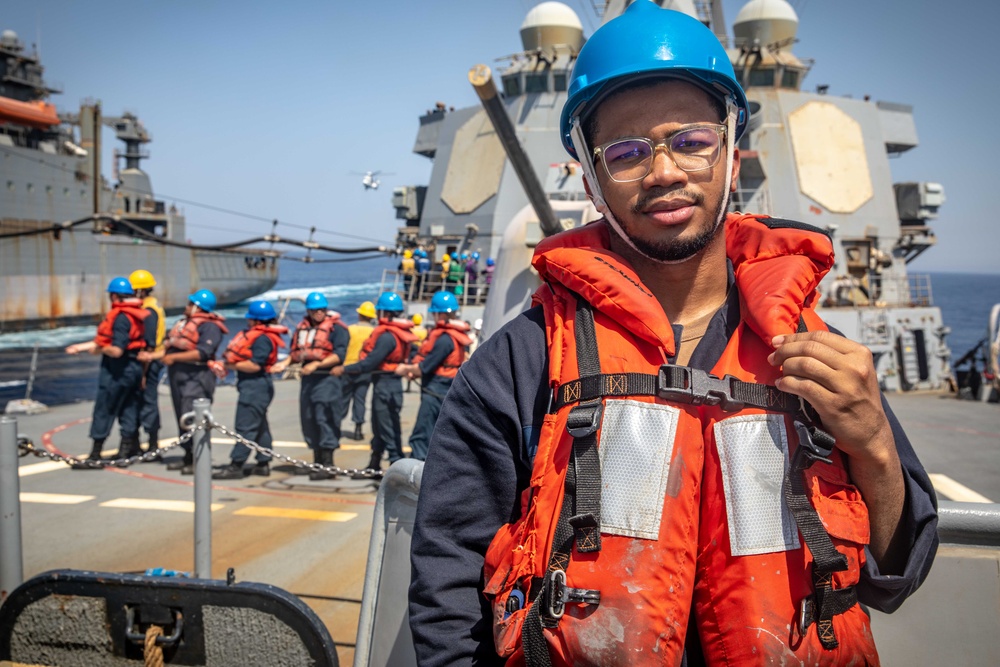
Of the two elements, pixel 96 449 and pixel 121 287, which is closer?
pixel 96 449

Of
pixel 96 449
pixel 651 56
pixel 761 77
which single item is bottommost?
pixel 96 449

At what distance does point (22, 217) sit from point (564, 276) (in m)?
37.6

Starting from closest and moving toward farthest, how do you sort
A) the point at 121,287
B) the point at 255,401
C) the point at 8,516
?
the point at 8,516
the point at 255,401
the point at 121,287

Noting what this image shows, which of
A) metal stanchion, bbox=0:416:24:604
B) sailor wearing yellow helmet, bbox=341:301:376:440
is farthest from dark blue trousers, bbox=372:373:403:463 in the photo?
metal stanchion, bbox=0:416:24:604

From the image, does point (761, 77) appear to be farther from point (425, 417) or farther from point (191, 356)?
point (191, 356)

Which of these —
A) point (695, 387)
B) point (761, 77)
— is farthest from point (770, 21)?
point (695, 387)

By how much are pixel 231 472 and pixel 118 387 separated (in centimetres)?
180

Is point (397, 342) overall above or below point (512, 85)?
below

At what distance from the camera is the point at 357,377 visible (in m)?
8.80

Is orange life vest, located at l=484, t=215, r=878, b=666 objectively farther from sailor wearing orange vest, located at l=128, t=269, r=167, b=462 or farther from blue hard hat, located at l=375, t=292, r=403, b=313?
sailor wearing orange vest, located at l=128, t=269, r=167, b=462

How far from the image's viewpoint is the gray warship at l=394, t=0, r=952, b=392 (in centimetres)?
1677

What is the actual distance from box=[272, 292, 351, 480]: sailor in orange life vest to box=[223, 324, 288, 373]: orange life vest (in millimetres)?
223

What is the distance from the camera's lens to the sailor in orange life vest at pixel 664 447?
1.24m

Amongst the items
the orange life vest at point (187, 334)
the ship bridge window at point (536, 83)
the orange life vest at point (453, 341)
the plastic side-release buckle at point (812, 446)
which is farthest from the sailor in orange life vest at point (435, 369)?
the ship bridge window at point (536, 83)
